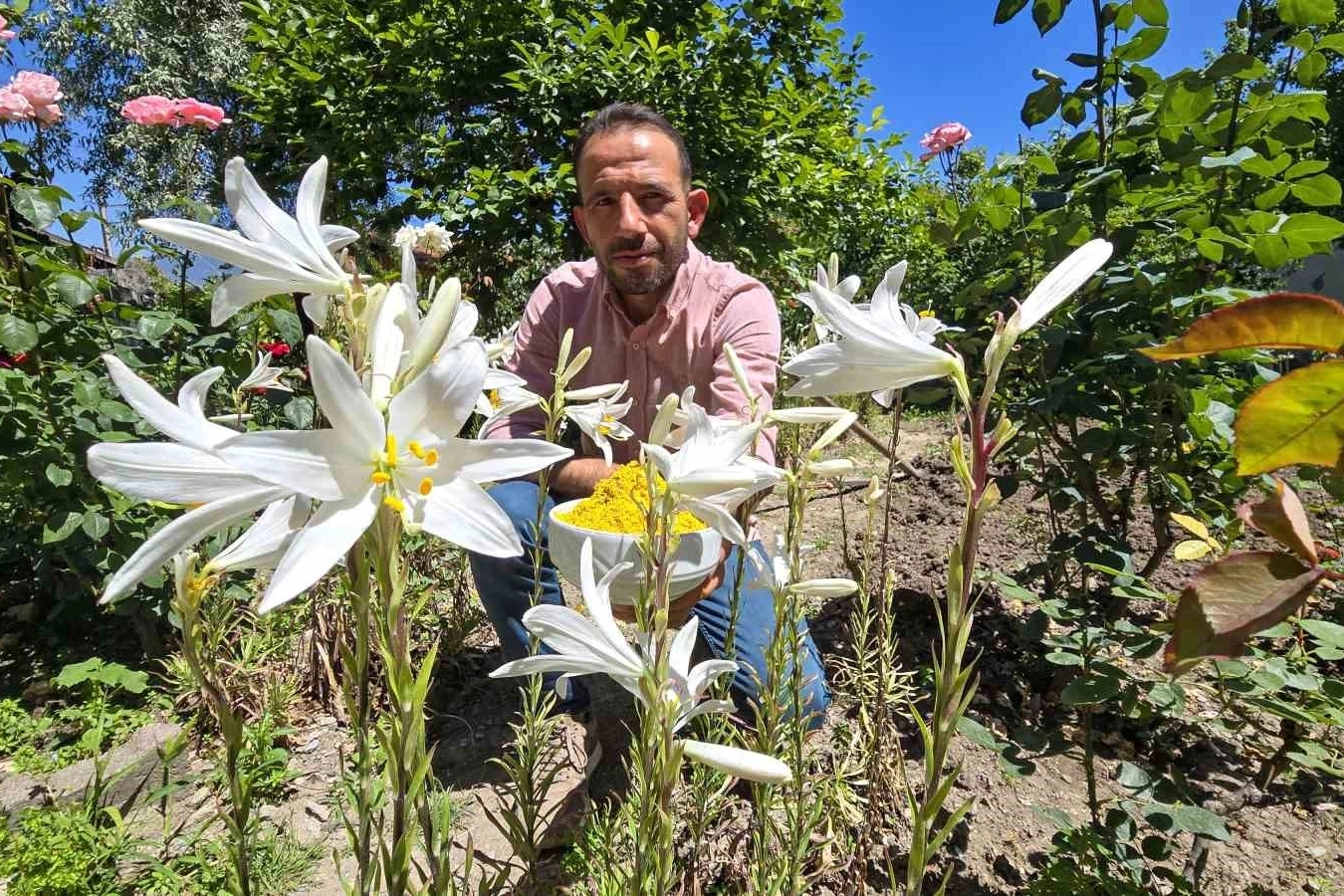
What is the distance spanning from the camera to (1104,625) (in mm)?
1596

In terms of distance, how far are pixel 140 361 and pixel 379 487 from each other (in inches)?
98.4

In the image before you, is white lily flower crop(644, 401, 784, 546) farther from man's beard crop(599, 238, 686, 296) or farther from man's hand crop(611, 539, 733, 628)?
man's beard crop(599, 238, 686, 296)

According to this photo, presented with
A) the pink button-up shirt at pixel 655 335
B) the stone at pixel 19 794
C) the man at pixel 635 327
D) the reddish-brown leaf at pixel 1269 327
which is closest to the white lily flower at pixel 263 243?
the reddish-brown leaf at pixel 1269 327

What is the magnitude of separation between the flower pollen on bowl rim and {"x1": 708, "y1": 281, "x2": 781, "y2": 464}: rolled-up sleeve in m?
0.78

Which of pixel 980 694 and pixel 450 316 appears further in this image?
pixel 980 694

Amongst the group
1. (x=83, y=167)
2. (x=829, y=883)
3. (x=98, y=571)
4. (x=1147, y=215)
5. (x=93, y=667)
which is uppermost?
(x=83, y=167)

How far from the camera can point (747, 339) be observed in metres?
2.63

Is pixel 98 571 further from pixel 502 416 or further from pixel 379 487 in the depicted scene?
pixel 379 487

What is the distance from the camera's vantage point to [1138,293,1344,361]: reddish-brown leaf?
47 centimetres

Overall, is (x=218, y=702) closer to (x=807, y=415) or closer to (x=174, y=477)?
(x=174, y=477)

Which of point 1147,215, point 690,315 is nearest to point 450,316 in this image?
point 1147,215

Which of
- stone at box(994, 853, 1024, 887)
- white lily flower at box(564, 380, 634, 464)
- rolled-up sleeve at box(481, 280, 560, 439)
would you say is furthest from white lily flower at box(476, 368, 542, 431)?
rolled-up sleeve at box(481, 280, 560, 439)

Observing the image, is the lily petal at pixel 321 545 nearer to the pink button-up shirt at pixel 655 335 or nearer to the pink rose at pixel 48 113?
the pink button-up shirt at pixel 655 335

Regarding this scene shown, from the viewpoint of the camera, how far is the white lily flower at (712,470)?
784 mm
